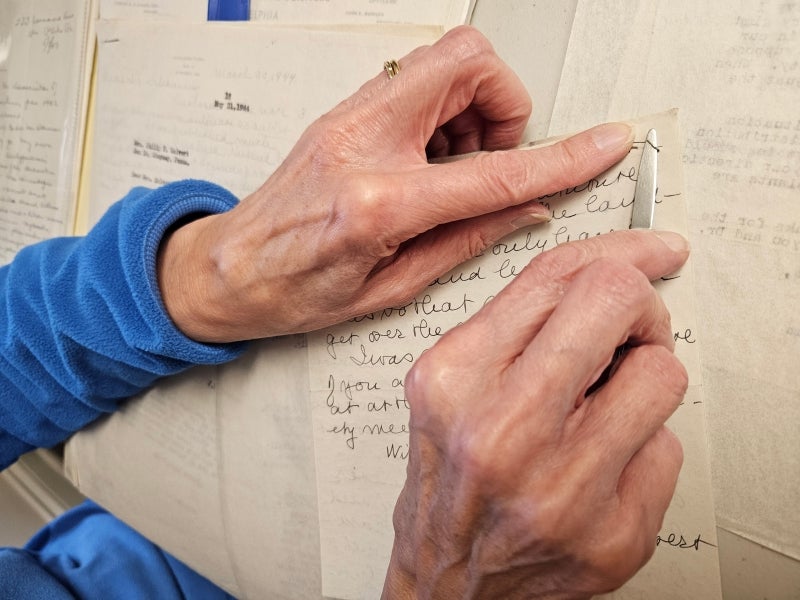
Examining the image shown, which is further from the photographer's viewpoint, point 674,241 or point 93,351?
point 93,351

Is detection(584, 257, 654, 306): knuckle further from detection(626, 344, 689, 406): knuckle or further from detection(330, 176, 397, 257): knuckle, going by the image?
detection(330, 176, 397, 257): knuckle

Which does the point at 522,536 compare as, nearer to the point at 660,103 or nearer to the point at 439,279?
the point at 439,279

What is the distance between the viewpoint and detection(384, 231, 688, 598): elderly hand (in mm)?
310

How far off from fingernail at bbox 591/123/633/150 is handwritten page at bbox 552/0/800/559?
67 mm

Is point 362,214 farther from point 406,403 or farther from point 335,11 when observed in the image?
point 335,11

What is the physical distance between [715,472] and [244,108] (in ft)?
2.08

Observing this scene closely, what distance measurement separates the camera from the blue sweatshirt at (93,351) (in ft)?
1.80

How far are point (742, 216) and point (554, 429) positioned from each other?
0.24 meters

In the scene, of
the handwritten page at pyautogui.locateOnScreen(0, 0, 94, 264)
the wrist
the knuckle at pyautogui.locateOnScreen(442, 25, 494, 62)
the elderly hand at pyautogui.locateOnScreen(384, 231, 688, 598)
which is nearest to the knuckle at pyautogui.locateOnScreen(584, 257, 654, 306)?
the elderly hand at pyautogui.locateOnScreen(384, 231, 688, 598)

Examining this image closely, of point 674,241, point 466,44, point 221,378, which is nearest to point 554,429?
point 674,241

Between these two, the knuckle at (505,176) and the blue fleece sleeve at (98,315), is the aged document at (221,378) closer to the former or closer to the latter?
the blue fleece sleeve at (98,315)


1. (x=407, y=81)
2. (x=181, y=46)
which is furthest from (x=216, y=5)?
(x=407, y=81)

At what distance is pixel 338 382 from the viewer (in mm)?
545

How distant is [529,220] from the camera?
43cm
